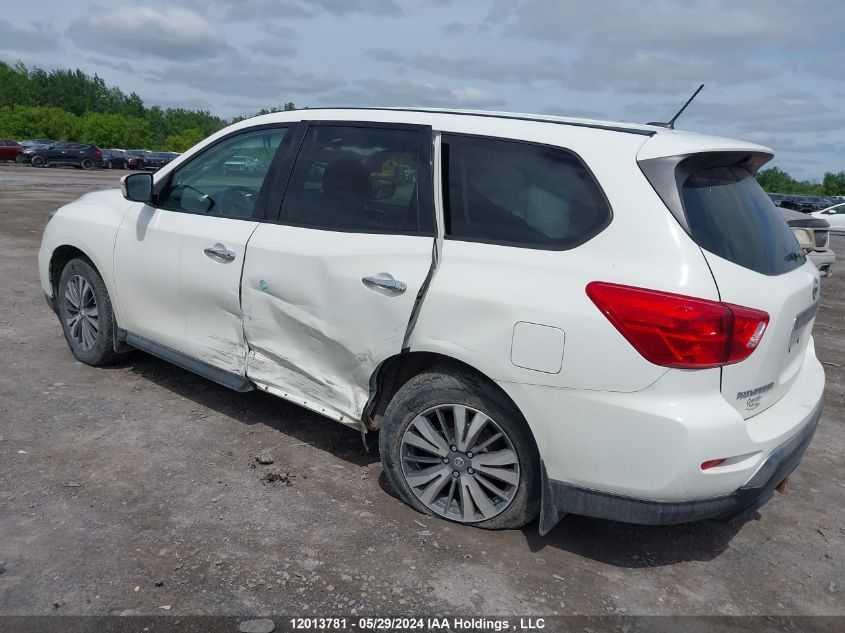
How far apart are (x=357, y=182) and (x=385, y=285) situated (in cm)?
69

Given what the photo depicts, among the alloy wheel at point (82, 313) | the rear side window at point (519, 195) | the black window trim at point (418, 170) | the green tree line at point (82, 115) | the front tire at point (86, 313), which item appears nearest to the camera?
the rear side window at point (519, 195)

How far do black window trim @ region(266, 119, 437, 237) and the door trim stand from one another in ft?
3.11

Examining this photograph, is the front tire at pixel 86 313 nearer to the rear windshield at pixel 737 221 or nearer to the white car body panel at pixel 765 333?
the rear windshield at pixel 737 221

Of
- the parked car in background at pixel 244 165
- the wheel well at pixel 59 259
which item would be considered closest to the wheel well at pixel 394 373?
the parked car in background at pixel 244 165

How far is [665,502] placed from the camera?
9.64 ft

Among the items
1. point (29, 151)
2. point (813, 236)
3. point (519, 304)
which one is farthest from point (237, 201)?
point (29, 151)

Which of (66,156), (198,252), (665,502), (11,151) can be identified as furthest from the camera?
(66,156)

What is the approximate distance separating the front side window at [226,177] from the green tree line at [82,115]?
8191 cm

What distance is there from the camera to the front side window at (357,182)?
366cm

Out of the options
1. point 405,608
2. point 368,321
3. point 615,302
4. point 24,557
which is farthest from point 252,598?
point 615,302

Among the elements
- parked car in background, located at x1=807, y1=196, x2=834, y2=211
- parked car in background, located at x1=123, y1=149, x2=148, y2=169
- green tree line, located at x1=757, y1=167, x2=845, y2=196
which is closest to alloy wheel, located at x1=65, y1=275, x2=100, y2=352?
parked car in background, located at x1=807, y1=196, x2=834, y2=211

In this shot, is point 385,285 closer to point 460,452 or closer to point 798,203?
point 460,452

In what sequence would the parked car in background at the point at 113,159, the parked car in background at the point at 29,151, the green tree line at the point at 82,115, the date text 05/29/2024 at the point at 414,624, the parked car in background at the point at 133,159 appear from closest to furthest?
the date text 05/29/2024 at the point at 414,624 < the parked car in background at the point at 29,151 < the parked car in background at the point at 113,159 < the parked car in background at the point at 133,159 < the green tree line at the point at 82,115

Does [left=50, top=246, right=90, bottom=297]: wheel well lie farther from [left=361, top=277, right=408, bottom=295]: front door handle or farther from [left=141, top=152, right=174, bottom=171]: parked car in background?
[left=141, top=152, right=174, bottom=171]: parked car in background
